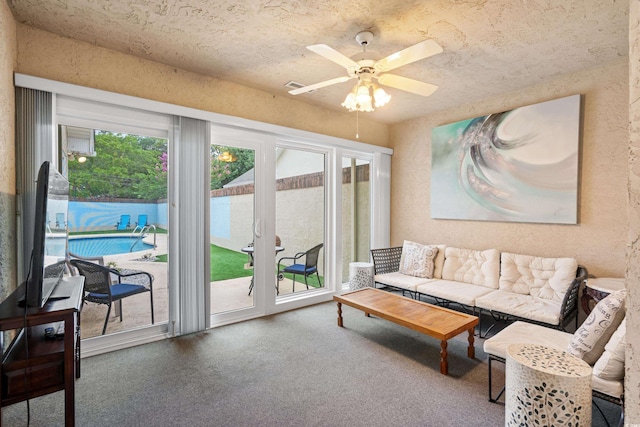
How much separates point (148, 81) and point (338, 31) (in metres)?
1.89

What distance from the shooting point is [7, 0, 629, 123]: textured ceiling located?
2.09 m

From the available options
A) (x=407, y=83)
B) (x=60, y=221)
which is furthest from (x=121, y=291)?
(x=407, y=83)

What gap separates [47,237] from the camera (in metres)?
1.85

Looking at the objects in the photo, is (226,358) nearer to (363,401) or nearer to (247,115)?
(363,401)

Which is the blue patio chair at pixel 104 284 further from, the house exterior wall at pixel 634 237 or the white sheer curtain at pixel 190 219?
the house exterior wall at pixel 634 237

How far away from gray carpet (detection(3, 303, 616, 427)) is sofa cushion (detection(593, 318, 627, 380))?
67 cm

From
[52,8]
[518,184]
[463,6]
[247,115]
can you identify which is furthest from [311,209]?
[52,8]

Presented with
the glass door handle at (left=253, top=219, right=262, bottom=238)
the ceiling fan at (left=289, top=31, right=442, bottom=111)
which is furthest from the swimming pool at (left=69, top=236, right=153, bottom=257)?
the ceiling fan at (left=289, top=31, right=442, bottom=111)

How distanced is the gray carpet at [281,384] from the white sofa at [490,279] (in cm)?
48

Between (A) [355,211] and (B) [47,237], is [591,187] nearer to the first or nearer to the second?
(A) [355,211]

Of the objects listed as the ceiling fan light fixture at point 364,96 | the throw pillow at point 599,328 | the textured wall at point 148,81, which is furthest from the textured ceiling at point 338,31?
the throw pillow at point 599,328

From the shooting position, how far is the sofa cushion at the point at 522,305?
2.65 meters

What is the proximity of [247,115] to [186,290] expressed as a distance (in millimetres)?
2089

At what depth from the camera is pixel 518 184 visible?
3492mm
